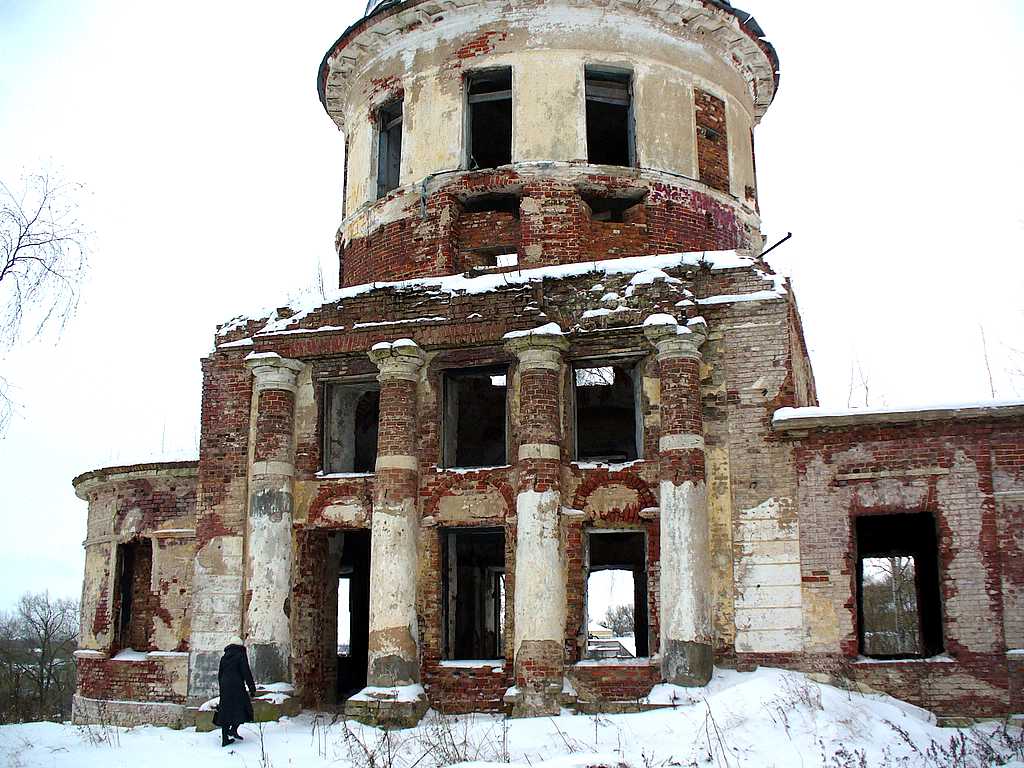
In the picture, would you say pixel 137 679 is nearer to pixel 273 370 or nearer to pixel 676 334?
pixel 273 370

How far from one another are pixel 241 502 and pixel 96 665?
415cm

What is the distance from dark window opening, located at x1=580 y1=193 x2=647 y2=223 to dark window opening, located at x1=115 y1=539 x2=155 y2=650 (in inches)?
327

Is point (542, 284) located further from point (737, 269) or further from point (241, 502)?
point (241, 502)

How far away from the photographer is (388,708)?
38.7 ft

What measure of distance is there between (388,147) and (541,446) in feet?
21.0

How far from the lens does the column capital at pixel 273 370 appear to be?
529 inches

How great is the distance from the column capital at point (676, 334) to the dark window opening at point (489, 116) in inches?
173

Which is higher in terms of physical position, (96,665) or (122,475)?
(122,475)

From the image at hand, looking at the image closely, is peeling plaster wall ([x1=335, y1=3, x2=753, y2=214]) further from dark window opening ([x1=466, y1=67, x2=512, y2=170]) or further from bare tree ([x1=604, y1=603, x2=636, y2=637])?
bare tree ([x1=604, y1=603, x2=636, y2=637])

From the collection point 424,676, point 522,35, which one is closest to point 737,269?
point 522,35

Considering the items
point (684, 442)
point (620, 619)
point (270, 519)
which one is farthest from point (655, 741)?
point (620, 619)

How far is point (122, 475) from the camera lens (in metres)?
16.0

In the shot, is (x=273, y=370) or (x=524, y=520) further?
(x=273, y=370)

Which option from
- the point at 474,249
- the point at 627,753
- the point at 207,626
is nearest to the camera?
the point at 627,753
